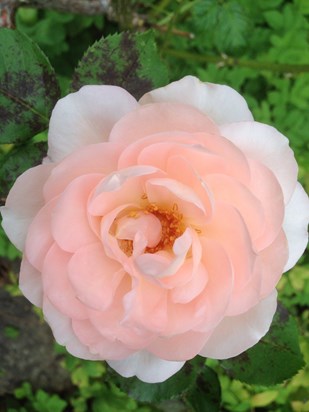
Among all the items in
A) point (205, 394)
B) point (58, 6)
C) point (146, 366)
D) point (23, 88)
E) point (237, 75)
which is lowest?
point (205, 394)

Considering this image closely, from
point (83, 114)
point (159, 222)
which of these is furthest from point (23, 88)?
point (159, 222)

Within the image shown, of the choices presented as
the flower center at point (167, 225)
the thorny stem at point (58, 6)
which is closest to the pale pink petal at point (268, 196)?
the flower center at point (167, 225)

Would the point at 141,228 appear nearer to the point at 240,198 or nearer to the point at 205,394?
the point at 240,198

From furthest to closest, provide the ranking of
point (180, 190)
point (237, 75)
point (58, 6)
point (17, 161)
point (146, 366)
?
point (237, 75), point (58, 6), point (17, 161), point (146, 366), point (180, 190)

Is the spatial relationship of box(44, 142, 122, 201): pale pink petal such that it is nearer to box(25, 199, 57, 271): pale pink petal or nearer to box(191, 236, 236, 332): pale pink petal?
box(25, 199, 57, 271): pale pink petal

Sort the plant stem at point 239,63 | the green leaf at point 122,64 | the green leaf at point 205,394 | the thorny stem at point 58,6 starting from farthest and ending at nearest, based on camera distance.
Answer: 1. the plant stem at point 239,63
2. the thorny stem at point 58,6
3. the green leaf at point 205,394
4. the green leaf at point 122,64

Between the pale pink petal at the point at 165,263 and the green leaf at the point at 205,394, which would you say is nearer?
the pale pink petal at the point at 165,263

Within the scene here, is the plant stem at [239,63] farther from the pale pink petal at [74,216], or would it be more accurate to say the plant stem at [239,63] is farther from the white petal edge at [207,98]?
the pale pink petal at [74,216]
